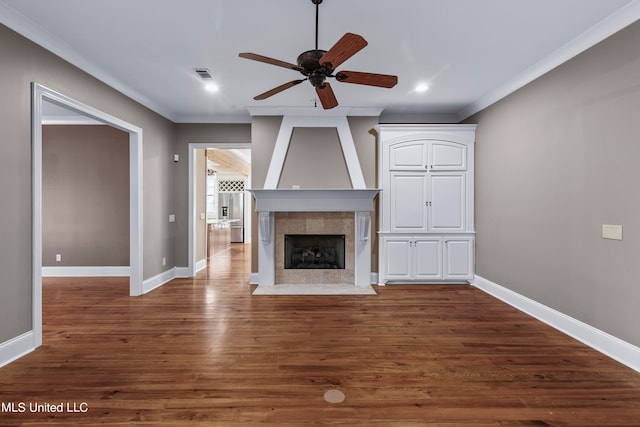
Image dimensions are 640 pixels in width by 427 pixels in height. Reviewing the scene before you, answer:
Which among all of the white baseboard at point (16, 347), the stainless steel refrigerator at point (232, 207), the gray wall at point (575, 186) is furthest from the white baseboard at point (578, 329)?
the stainless steel refrigerator at point (232, 207)

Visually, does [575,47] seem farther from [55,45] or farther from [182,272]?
[182,272]

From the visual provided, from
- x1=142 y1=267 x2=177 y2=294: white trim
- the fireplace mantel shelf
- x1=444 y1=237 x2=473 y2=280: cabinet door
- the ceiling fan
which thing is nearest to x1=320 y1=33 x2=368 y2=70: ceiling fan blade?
the ceiling fan

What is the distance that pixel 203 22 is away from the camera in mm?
2430

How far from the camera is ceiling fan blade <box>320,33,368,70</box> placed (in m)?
1.78

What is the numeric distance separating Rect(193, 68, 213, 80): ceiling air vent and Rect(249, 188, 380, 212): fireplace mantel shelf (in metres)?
1.61

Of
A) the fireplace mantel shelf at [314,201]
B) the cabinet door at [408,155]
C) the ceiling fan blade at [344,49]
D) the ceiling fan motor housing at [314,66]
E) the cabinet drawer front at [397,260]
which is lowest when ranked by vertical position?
the cabinet drawer front at [397,260]

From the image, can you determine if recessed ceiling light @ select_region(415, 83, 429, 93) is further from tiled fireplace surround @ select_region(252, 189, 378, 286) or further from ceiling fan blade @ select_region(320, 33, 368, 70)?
ceiling fan blade @ select_region(320, 33, 368, 70)

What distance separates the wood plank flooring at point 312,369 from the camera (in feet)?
5.66

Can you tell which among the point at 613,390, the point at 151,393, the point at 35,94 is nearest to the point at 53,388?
the point at 151,393

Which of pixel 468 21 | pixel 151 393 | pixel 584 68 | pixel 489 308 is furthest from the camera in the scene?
pixel 489 308

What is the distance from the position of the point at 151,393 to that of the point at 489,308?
3569 millimetres

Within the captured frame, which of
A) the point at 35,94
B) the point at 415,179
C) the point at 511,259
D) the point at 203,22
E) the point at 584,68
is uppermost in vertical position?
the point at 203,22

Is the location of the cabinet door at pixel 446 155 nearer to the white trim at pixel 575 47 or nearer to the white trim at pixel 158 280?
the white trim at pixel 575 47

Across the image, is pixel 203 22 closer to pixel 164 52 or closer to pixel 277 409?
pixel 164 52
